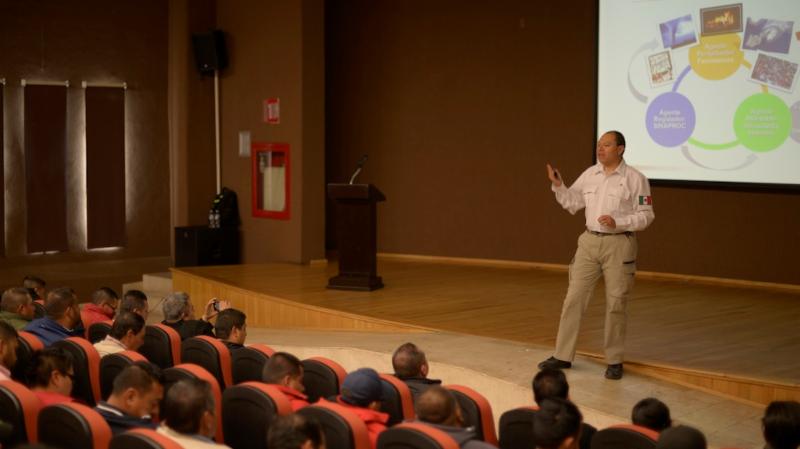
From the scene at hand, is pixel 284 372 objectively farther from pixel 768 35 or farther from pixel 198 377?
pixel 768 35

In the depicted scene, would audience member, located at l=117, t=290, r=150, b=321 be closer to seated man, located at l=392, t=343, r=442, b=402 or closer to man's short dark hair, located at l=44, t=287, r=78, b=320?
man's short dark hair, located at l=44, t=287, r=78, b=320

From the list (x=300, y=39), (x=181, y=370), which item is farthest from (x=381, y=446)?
(x=300, y=39)

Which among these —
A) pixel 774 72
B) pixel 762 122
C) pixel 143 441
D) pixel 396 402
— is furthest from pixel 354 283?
pixel 143 441

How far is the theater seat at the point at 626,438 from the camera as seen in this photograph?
3000 millimetres

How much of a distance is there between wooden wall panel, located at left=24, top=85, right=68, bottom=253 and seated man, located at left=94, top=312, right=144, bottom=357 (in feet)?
20.7

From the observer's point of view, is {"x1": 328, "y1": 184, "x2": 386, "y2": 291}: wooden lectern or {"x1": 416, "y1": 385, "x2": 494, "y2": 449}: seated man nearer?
{"x1": 416, "y1": 385, "x2": 494, "y2": 449}: seated man

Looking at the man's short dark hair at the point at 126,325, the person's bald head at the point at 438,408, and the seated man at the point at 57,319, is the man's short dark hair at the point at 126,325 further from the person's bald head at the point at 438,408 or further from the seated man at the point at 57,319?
the person's bald head at the point at 438,408

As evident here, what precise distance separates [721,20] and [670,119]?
2.99 ft

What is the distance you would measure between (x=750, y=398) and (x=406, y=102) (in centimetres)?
620

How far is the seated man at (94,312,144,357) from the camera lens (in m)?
4.30

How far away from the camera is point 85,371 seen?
3.91 meters

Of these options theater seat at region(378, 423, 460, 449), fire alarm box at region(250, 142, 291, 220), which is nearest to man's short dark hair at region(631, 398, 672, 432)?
theater seat at region(378, 423, 460, 449)

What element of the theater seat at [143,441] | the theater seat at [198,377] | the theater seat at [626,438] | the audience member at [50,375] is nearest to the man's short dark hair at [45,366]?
the audience member at [50,375]

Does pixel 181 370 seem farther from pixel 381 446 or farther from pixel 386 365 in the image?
pixel 386 365
